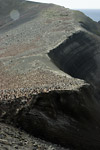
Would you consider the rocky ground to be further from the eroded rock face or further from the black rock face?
the black rock face

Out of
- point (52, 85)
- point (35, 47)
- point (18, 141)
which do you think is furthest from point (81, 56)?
point (18, 141)

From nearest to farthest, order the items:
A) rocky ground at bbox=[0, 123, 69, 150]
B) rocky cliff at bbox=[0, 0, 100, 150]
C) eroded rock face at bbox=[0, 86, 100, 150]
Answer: rocky ground at bbox=[0, 123, 69, 150] → eroded rock face at bbox=[0, 86, 100, 150] → rocky cliff at bbox=[0, 0, 100, 150]

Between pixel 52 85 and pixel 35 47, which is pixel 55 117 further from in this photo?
pixel 35 47

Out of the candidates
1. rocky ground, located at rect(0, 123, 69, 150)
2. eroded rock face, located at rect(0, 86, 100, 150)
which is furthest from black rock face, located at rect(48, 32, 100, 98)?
rocky ground, located at rect(0, 123, 69, 150)

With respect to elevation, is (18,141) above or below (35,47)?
below

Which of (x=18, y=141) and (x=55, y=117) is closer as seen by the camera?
(x=18, y=141)

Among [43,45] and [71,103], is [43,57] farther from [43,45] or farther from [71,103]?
[71,103]

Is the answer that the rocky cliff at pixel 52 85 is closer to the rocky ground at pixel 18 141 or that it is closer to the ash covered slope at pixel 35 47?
the ash covered slope at pixel 35 47

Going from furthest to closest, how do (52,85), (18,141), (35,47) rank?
(35,47), (52,85), (18,141)

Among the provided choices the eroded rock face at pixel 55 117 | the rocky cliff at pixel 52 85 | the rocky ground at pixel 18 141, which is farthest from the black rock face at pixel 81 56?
the rocky ground at pixel 18 141

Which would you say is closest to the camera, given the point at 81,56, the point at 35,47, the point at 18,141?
the point at 18,141
